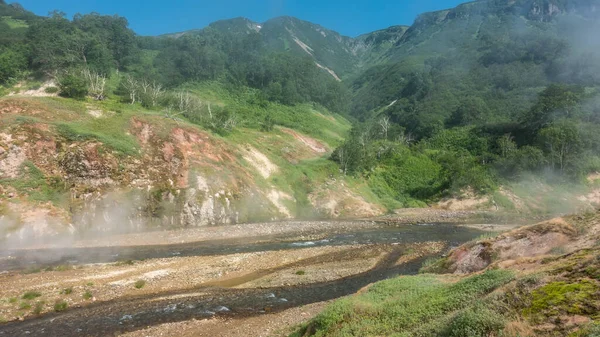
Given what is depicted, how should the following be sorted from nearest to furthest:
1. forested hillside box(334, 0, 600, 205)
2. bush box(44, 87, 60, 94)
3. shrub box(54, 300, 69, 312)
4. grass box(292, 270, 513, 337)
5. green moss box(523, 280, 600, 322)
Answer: green moss box(523, 280, 600, 322) → grass box(292, 270, 513, 337) → shrub box(54, 300, 69, 312) → bush box(44, 87, 60, 94) → forested hillside box(334, 0, 600, 205)

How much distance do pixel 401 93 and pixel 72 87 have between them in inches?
5664

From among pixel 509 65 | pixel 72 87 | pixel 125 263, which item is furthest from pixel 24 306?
pixel 509 65

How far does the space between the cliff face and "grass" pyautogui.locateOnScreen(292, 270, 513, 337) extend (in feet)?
109

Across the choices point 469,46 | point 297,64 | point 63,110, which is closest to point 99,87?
point 63,110

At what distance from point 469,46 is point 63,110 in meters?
189

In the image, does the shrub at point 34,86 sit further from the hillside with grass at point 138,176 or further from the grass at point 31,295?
the grass at point 31,295

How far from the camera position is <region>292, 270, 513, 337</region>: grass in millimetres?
7989

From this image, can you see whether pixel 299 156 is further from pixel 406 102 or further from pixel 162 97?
pixel 406 102

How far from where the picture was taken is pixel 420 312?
34.8ft

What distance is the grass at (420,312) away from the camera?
7.99m

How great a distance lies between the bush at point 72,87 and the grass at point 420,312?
61.5 metres

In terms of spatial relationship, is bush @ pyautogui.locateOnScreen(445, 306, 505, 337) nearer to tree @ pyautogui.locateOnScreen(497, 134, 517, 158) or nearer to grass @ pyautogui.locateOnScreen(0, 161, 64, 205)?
grass @ pyautogui.locateOnScreen(0, 161, 64, 205)

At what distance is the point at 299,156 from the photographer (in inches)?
2830

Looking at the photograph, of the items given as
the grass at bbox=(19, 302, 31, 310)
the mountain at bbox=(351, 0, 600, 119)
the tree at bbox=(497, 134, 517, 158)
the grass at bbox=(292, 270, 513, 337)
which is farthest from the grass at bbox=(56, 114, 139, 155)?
the mountain at bbox=(351, 0, 600, 119)
